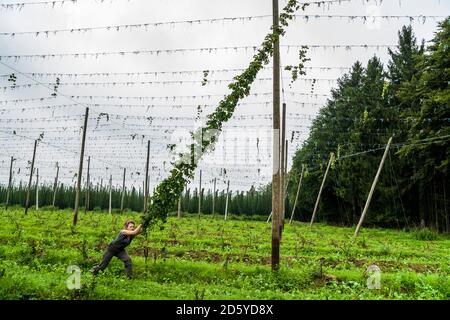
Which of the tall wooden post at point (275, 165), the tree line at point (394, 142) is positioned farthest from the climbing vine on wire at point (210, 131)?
the tree line at point (394, 142)

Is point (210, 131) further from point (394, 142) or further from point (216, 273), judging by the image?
point (394, 142)

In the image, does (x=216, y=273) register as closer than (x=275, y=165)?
No

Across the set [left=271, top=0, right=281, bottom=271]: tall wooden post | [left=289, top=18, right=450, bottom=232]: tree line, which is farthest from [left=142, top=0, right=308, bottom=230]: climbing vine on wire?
[left=289, top=18, right=450, bottom=232]: tree line

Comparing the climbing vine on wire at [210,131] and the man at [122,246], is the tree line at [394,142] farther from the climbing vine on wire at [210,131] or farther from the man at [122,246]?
the man at [122,246]

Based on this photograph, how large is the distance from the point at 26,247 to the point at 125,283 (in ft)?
23.7

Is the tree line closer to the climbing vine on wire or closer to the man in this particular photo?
the climbing vine on wire

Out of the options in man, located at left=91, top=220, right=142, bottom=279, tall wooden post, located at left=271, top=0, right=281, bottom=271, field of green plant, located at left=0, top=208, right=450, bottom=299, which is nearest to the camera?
field of green plant, located at left=0, top=208, right=450, bottom=299

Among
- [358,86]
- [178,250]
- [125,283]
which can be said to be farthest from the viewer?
[358,86]

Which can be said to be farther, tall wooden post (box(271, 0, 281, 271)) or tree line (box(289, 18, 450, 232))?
tree line (box(289, 18, 450, 232))

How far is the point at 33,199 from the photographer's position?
8138 centimetres

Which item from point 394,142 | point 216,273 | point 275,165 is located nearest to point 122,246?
point 216,273
